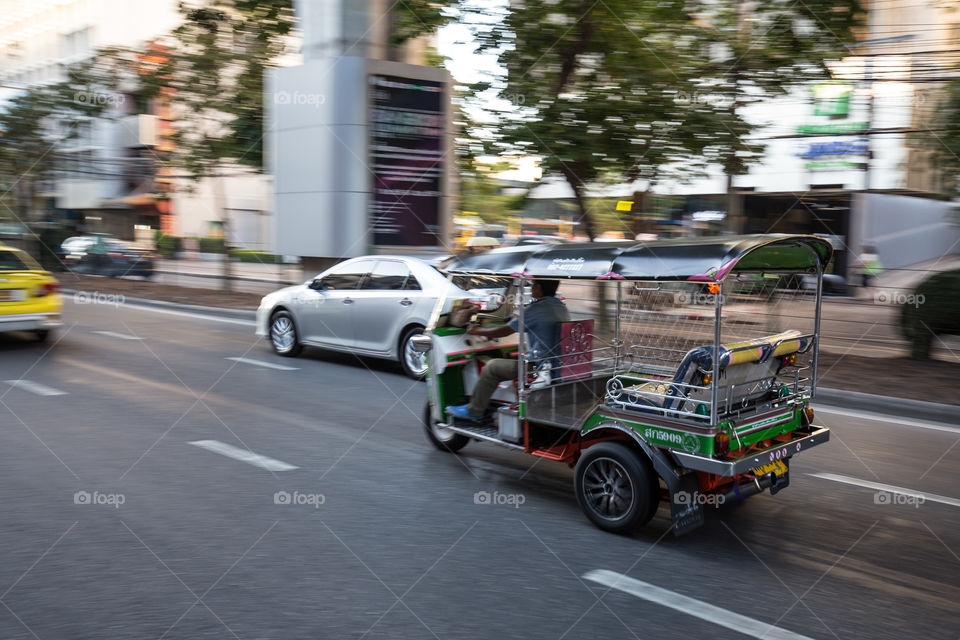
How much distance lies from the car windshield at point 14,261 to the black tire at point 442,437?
809 centimetres

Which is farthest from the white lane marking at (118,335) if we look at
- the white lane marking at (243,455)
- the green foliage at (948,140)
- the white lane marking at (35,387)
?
the green foliage at (948,140)

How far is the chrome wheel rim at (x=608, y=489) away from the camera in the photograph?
5.02 metres

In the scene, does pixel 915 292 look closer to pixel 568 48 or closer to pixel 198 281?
pixel 568 48

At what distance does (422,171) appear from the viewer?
16453 mm

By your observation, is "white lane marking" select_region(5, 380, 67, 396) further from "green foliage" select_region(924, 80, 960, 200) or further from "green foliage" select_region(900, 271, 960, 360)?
"green foliage" select_region(924, 80, 960, 200)

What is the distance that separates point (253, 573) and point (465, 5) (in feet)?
34.6

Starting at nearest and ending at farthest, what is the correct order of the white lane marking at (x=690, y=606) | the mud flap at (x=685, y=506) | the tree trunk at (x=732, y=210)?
the white lane marking at (x=690, y=606) < the mud flap at (x=685, y=506) < the tree trunk at (x=732, y=210)

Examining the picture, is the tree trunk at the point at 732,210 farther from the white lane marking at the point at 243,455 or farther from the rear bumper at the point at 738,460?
the white lane marking at the point at 243,455
